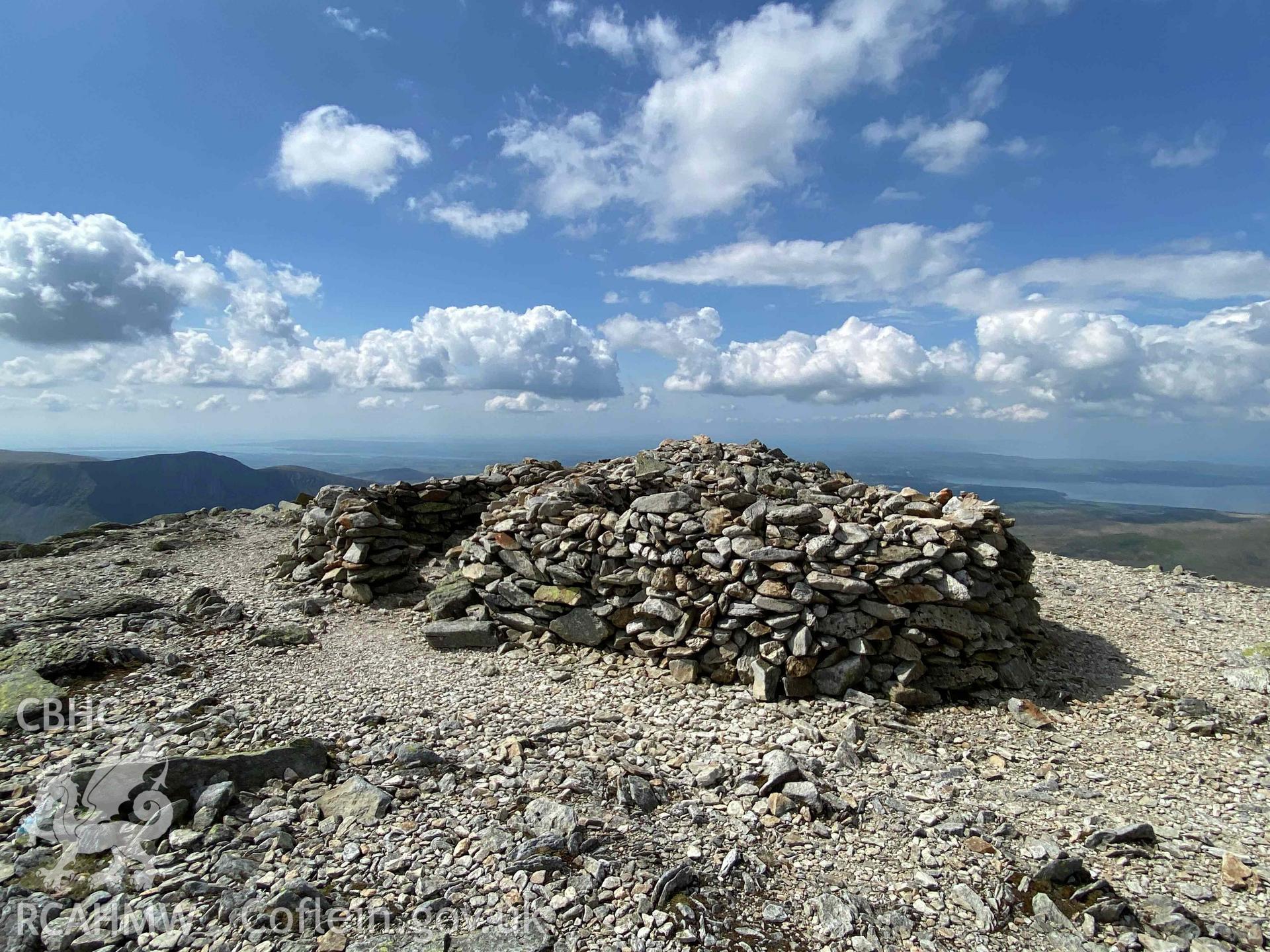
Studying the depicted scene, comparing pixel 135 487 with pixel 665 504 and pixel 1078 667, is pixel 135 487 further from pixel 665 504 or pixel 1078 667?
pixel 1078 667

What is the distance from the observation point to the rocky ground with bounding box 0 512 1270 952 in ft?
14.6

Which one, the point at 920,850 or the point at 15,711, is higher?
the point at 15,711

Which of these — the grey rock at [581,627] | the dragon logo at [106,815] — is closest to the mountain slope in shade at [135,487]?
the grey rock at [581,627]

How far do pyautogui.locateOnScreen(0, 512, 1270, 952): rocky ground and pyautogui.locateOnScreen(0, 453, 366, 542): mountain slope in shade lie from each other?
8408cm

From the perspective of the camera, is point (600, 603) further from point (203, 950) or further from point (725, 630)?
point (203, 950)

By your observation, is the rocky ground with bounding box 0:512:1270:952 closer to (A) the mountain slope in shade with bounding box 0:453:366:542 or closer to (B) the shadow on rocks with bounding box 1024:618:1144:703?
(B) the shadow on rocks with bounding box 1024:618:1144:703

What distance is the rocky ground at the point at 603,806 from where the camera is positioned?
4.46 metres

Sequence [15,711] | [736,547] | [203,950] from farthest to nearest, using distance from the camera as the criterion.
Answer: [736,547] → [15,711] → [203,950]

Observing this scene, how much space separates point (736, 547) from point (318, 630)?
8597 millimetres

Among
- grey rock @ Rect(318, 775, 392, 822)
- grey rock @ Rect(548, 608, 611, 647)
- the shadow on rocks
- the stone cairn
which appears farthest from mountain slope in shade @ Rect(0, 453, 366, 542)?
the shadow on rocks

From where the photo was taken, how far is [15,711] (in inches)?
279

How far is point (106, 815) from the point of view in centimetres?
536

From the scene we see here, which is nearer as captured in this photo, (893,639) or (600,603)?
(893,639)

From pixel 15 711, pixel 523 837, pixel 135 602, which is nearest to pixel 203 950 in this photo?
pixel 523 837
